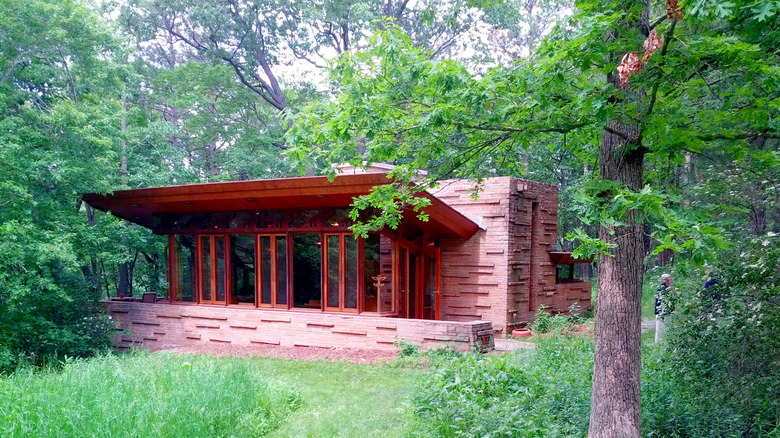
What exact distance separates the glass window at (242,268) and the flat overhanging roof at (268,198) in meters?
0.74

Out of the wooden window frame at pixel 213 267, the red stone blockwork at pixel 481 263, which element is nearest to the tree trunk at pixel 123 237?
the wooden window frame at pixel 213 267

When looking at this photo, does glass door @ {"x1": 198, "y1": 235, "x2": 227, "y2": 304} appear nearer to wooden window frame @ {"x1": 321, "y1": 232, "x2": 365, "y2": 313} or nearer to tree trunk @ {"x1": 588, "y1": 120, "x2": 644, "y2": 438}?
wooden window frame @ {"x1": 321, "y1": 232, "x2": 365, "y2": 313}

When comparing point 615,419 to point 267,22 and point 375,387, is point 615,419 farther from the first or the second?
point 267,22

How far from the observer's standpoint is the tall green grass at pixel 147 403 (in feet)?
17.0

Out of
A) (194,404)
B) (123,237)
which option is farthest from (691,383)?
(123,237)

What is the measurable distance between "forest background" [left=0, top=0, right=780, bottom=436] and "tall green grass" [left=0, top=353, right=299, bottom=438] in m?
2.56

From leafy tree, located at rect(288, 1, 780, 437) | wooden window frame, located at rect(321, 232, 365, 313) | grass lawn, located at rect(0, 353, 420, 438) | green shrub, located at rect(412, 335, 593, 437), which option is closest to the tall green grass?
grass lawn, located at rect(0, 353, 420, 438)

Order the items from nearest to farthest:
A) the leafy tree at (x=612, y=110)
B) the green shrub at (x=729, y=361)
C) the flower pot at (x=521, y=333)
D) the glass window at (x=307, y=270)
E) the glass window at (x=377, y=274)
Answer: the leafy tree at (x=612, y=110)
the green shrub at (x=729, y=361)
the glass window at (x=377, y=274)
the flower pot at (x=521, y=333)
the glass window at (x=307, y=270)

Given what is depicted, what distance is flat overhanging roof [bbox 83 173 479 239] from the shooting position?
10.1m

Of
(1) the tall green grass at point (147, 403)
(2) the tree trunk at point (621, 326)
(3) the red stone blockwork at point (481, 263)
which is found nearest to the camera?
(2) the tree trunk at point (621, 326)

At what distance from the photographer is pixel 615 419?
4277mm

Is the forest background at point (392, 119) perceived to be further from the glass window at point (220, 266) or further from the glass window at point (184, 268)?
the glass window at point (220, 266)

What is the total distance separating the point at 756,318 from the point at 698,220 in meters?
2.01

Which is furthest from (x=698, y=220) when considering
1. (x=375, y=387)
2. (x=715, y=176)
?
(x=375, y=387)
